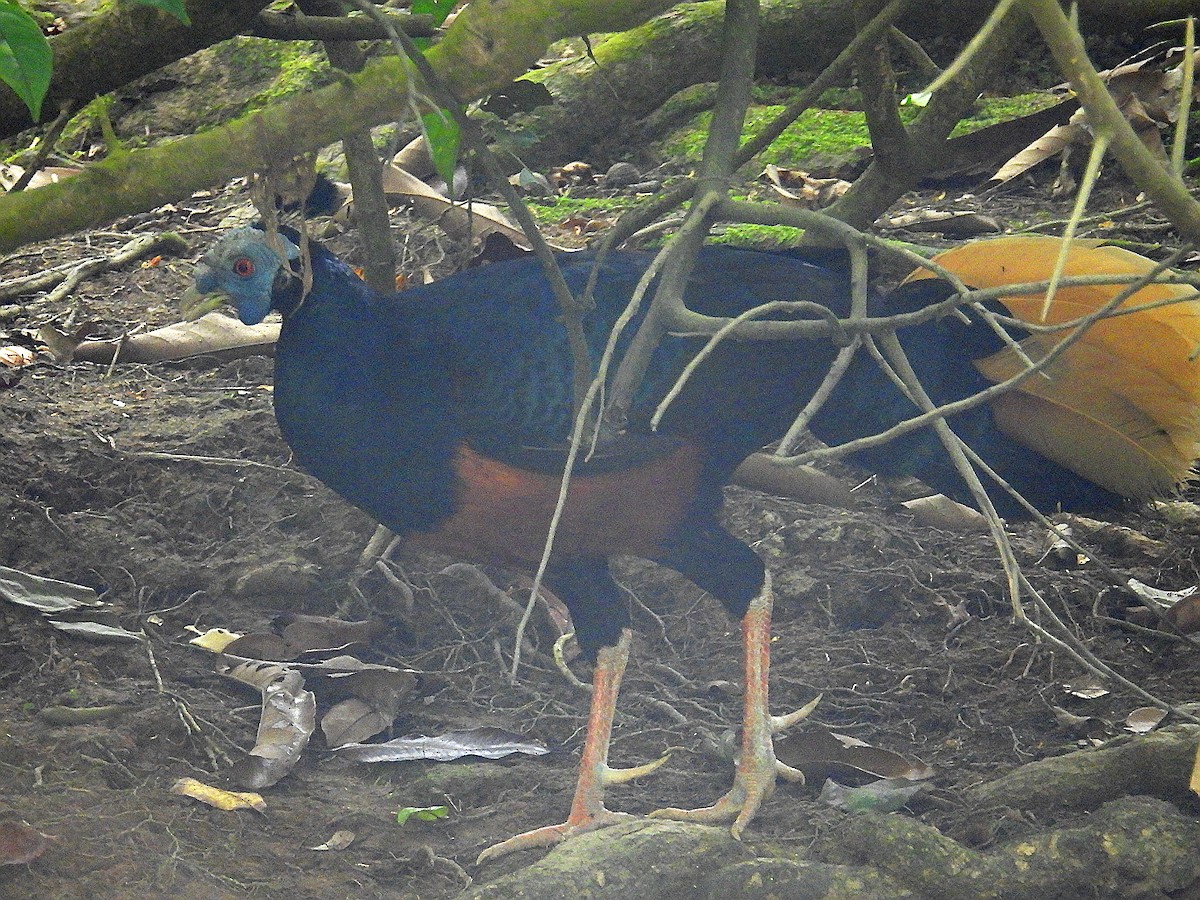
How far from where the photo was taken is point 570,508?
114 inches

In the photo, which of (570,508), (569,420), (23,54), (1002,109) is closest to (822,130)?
(1002,109)

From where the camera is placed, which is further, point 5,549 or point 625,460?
point 5,549

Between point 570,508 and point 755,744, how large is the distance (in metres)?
0.68

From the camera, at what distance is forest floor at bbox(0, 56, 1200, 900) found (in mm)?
2566

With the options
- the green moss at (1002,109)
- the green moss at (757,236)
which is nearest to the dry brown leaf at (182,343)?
the green moss at (757,236)

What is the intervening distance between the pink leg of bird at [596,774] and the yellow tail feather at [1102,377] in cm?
112

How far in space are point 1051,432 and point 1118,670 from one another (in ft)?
1.91

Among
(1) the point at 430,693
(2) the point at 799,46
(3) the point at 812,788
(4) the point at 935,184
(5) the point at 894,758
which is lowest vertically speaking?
(1) the point at 430,693

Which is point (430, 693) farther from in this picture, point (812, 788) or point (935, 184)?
point (935, 184)

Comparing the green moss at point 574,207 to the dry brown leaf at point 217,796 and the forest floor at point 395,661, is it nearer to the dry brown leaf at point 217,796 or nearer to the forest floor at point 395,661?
the forest floor at point 395,661

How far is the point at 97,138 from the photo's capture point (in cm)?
600

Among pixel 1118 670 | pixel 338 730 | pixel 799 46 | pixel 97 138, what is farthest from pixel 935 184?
pixel 97 138

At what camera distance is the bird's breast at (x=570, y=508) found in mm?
2906

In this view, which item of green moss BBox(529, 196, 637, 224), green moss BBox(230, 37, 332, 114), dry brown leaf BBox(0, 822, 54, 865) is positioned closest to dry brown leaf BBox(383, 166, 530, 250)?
green moss BBox(529, 196, 637, 224)
